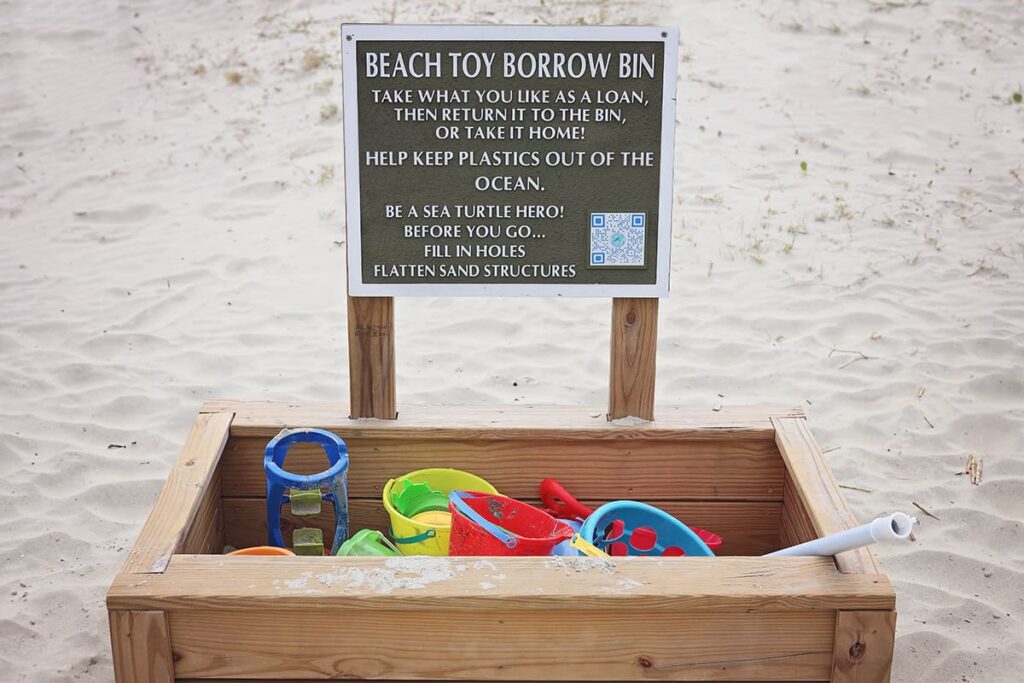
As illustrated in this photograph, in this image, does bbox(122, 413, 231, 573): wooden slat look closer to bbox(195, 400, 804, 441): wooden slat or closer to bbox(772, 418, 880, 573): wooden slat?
bbox(195, 400, 804, 441): wooden slat

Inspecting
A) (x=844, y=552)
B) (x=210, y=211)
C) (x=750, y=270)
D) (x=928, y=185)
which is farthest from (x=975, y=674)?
(x=210, y=211)

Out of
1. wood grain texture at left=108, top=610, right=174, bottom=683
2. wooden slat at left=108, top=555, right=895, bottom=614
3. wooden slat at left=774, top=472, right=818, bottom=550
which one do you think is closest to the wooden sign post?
wooden slat at left=774, top=472, right=818, bottom=550

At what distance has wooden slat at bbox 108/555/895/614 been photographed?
7.80ft

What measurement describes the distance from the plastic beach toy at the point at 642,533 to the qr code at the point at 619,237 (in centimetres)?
69

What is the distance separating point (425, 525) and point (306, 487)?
0.33m

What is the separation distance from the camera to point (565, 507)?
3.24 m

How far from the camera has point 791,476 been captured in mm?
3061

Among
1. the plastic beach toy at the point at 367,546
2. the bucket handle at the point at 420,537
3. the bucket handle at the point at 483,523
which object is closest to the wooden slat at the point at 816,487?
the bucket handle at the point at 483,523

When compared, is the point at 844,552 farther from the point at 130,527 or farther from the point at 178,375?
the point at 178,375

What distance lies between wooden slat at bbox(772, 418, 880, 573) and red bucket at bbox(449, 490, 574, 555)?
24.8 inches

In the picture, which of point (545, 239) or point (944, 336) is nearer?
point (545, 239)

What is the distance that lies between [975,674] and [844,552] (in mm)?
1145

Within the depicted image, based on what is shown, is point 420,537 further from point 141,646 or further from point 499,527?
point 141,646

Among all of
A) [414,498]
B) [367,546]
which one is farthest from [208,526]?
[414,498]
